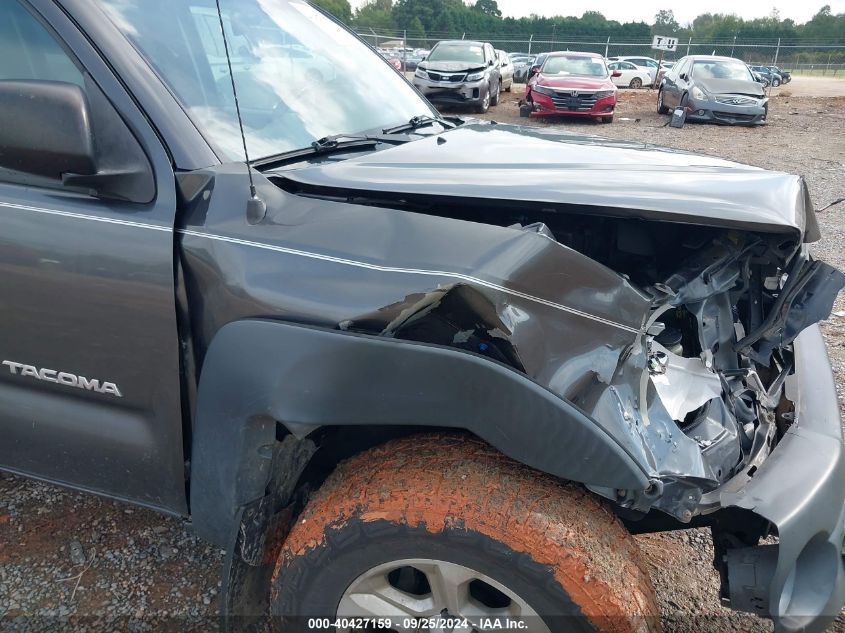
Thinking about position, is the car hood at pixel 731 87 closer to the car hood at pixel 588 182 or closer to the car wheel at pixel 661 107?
the car wheel at pixel 661 107

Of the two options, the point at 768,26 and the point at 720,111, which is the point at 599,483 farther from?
the point at 768,26

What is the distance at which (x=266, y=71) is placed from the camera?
212cm

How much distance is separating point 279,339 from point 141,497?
2.40ft

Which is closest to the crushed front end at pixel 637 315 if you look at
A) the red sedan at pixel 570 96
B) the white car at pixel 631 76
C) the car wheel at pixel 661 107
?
the red sedan at pixel 570 96

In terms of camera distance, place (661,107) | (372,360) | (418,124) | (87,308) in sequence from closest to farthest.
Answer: (372,360)
(87,308)
(418,124)
(661,107)

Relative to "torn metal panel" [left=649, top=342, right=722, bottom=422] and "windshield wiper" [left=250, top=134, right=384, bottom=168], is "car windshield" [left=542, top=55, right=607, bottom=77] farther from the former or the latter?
"torn metal panel" [left=649, top=342, right=722, bottom=422]

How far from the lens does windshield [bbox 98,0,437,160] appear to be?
5.66 ft

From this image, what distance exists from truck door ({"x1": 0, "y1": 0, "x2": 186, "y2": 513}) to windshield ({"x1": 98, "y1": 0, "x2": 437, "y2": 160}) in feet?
0.62

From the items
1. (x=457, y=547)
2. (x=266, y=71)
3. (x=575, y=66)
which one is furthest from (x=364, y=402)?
(x=575, y=66)

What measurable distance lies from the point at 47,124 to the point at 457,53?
48.4 ft

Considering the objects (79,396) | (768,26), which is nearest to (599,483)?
(79,396)

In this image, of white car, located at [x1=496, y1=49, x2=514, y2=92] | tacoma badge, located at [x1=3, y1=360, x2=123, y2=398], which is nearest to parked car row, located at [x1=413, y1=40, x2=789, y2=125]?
white car, located at [x1=496, y1=49, x2=514, y2=92]

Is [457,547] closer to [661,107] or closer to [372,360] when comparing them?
[372,360]

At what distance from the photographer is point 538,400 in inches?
51.9
